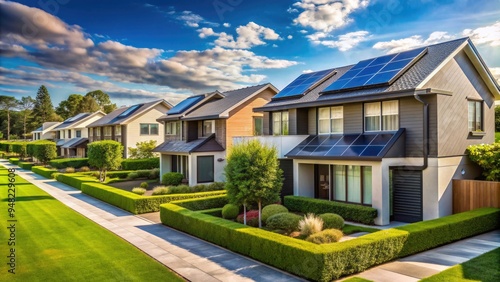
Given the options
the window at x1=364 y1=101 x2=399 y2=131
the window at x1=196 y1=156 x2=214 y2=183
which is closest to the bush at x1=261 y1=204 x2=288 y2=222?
the window at x1=364 y1=101 x2=399 y2=131

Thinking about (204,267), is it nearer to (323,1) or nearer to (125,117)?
(323,1)

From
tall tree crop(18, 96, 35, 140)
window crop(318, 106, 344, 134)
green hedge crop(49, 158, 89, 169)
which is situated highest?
tall tree crop(18, 96, 35, 140)

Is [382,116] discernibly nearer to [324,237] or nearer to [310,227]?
[310,227]

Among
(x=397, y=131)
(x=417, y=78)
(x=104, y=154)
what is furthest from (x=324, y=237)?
(x=104, y=154)

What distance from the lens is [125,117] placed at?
45438mm

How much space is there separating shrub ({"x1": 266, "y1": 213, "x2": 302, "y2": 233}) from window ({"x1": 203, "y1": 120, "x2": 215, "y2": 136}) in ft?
53.7

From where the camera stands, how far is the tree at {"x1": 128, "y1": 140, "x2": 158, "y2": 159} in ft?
141

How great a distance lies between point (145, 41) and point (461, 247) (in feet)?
53.1

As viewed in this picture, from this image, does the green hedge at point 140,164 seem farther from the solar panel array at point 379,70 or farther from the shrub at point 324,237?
the shrub at point 324,237

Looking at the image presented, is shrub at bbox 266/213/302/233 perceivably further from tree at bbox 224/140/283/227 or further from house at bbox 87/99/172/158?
house at bbox 87/99/172/158

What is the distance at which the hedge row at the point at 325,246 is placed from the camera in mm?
9961

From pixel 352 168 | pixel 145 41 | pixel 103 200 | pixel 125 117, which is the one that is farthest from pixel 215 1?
pixel 125 117

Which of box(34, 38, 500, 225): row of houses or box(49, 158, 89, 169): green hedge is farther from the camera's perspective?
box(49, 158, 89, 169): green hedge

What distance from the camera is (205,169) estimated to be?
2850 centimetres
